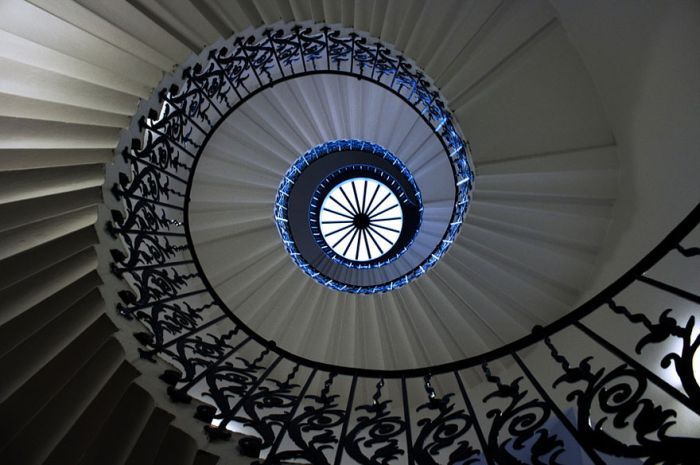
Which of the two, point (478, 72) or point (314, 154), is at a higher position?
point (314, 154)

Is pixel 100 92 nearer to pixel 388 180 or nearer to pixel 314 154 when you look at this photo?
pixel 314 154

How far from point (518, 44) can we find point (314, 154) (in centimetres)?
516

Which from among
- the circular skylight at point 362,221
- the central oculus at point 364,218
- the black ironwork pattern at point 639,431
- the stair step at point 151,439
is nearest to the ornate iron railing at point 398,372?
the black ironwork pattern at point 639,431

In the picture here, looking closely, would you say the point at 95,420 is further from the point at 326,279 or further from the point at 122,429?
the point at 326,279

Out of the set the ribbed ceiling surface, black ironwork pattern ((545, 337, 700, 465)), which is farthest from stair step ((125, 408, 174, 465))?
black ironwork pattern ((545, 337, 700, 465))

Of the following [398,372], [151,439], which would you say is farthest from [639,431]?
[151,439]

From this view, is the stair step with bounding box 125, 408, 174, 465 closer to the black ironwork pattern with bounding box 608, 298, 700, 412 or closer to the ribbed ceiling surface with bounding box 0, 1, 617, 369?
the ribbed ceiling surface with bounding box 0, 1, 617, 369

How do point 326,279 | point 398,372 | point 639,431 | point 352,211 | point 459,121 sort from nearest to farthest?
point 639,431, point 398,372, point 459,121, point 326,279, point 352,211

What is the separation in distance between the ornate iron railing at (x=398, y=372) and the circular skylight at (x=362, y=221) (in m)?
5.38

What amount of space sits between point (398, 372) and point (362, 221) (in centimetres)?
955

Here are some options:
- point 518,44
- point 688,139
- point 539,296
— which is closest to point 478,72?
point 518,44

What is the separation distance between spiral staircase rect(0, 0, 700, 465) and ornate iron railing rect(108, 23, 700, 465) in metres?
0.03

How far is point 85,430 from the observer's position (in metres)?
3.23

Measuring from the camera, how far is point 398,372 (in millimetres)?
3490
